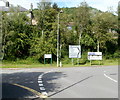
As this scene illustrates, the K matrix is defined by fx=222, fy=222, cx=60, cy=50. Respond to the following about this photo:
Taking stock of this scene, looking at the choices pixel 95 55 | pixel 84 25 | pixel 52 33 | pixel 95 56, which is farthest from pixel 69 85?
pixel 84 25

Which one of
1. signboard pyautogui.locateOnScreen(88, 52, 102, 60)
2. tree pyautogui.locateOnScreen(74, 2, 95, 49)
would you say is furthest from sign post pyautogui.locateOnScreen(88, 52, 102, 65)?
tree pyautogui.locateOnScreen(74, 2, 95, 49)

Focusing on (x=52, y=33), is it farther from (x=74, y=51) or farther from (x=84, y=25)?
(x=84, y=25)

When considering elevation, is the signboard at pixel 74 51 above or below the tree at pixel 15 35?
below

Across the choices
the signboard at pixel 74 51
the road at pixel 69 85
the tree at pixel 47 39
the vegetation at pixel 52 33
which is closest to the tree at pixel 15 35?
the vegetation at pixel 52 33

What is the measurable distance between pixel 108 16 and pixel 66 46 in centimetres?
1142

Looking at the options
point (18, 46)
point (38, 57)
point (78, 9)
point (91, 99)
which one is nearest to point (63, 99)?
point (91, 99)

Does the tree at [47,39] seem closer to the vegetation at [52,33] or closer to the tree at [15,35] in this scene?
the vegetation at [52,33]

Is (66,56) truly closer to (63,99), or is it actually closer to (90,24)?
(90,24)

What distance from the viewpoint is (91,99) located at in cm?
941

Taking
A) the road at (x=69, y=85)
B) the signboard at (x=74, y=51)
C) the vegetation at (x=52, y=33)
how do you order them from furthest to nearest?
the vegetation at (x=52, y=33), the signboard at (x=74, y=51), the road at (x=69, y=85)

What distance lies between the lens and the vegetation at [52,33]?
4162 centimetres

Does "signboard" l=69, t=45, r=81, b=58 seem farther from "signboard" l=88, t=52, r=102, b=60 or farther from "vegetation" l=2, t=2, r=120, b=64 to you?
"vegetation" l=2, t=2, r=120, b=64

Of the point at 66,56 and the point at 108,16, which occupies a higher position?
the point at 108,16

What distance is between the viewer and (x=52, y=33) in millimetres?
43656
